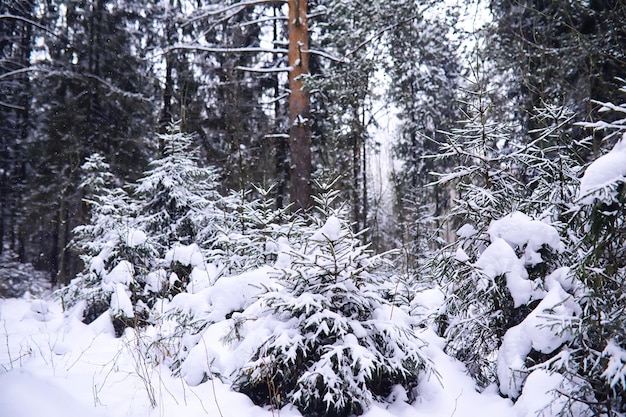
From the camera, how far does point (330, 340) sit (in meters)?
2.88

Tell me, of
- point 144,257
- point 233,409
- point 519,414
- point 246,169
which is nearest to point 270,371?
point 233,409

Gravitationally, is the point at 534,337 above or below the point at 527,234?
below

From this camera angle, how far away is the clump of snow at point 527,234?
281cm

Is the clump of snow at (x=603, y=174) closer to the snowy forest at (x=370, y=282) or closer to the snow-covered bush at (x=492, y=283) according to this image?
the snowy forest at (x=370, y=282)

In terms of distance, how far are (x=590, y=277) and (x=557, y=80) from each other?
6.11 metres

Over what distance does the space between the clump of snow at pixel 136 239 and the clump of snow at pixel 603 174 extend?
18.3 feet

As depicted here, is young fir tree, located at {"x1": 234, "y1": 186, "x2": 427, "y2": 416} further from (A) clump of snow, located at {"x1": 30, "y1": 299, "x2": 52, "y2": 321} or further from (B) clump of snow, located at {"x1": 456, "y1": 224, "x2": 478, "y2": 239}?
(A) clump of snow, located at {"x1": 30, "y1": 299, "x2": 52, "y2": 321}

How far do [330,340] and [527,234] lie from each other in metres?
1.71

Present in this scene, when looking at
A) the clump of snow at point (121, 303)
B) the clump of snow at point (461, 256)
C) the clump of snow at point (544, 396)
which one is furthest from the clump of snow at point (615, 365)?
the clump of snow at point (121, 303)

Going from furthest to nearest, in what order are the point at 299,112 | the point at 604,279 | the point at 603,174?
the point at 299,112 → the point at 604,279 → the point at 603,174

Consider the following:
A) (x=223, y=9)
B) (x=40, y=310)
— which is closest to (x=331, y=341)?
(x=223, y=9)

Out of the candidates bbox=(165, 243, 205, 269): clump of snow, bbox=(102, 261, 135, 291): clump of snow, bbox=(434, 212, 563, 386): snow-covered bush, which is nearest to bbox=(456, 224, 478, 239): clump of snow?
bbox=(434, 212, 563, 386): snow-covered bush

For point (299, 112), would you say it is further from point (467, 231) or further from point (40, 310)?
point (40, 310)

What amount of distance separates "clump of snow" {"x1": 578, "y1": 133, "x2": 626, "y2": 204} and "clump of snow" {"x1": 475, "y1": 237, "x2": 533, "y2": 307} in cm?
114
